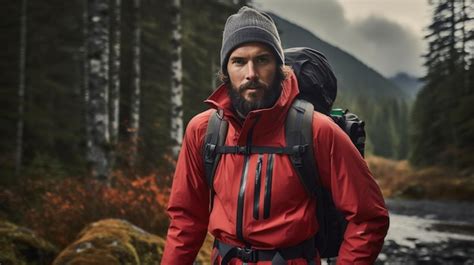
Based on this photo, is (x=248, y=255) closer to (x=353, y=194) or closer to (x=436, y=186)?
(x=353, y=194)

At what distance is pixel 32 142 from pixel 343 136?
57.8 ft

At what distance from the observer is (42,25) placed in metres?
20.2

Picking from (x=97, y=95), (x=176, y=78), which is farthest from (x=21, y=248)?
(x=176, y=78)

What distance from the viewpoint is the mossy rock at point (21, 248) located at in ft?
17.1

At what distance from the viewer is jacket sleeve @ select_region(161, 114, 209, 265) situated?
2.89 m

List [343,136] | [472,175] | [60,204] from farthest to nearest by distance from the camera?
[472,175], [60,204], [343,136]

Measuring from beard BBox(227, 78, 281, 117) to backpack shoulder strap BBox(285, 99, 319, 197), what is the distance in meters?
0.16

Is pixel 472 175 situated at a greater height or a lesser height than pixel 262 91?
lesser

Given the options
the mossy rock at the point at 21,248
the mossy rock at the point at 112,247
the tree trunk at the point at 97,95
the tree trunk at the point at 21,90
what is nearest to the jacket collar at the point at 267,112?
the mossy rock at the point at 112,247

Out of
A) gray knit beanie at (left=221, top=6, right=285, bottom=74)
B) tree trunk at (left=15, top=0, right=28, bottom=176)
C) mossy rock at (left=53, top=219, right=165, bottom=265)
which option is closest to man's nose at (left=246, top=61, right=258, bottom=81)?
gray knit beanie at (left=221, top=6, right=285, bottom=74)

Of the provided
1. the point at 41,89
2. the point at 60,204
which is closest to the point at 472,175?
the point at 41,89

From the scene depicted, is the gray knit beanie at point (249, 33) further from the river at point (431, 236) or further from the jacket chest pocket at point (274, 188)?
the river at point (431, 236)

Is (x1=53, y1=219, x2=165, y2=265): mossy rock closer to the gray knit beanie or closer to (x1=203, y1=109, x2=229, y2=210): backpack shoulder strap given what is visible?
(x1=203, y1=109, x2=229, y2=210): backpack shoulder strap

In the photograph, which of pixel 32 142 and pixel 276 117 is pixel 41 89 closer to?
pixel 32 142
